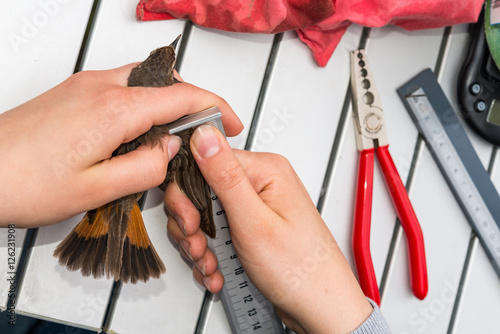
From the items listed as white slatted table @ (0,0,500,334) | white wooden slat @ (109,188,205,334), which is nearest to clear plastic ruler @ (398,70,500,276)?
white slatted table @ (0,0,500,334)

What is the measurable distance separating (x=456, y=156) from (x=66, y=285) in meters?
1.20

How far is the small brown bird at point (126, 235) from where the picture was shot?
1004 mm

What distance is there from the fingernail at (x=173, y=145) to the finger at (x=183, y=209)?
0.42 feet

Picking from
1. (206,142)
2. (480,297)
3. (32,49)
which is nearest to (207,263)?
(206,142)

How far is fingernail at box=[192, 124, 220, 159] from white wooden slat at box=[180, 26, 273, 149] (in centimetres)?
30

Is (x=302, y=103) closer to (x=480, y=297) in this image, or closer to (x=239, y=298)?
(x=239, y=298)

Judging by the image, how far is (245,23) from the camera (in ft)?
3.85

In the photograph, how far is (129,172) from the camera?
854 millimetres

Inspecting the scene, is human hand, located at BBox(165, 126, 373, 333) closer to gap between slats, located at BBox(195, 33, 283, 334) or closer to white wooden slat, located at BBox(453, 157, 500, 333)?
gap between slats, located at BBox(195, 33, 283, 334)

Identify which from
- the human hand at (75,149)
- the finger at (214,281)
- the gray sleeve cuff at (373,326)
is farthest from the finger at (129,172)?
the gray sleeve cuff at (373,326)

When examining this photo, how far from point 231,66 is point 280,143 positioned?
0.26 meters

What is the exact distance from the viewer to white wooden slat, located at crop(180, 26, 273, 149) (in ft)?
3.96

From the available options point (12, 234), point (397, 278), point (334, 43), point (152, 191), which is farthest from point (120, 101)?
point (397, 278)

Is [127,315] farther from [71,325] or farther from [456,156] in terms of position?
[456,156]
